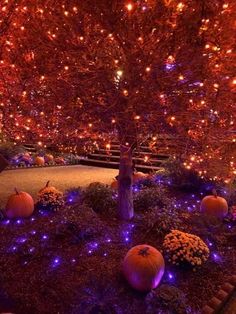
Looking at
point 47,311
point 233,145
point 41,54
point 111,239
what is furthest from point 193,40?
point 47,311

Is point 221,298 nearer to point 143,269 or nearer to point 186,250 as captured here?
point 186,250

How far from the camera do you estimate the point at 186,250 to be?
5.36m

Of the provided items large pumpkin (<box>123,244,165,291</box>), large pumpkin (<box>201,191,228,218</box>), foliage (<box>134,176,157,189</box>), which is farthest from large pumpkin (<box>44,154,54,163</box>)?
large pumpkin (<box>123,244,165,291</box>)

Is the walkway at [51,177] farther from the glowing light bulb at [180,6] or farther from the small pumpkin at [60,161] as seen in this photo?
the glowing light bulb at [180,6]

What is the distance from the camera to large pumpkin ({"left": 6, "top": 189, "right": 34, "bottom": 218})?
7.25 metres

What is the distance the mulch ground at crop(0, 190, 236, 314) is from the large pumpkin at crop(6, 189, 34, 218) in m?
0.21

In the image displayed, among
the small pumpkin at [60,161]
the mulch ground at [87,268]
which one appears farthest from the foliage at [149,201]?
the small pumpkin at [60,161]

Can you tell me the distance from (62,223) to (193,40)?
13.6 ft

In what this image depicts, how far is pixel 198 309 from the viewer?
4.44 metres

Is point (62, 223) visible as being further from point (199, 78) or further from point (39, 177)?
point (39, 177)

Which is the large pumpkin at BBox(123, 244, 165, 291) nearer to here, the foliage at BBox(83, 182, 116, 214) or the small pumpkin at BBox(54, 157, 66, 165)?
the foliage at BBox(83, 182, 116, 214)

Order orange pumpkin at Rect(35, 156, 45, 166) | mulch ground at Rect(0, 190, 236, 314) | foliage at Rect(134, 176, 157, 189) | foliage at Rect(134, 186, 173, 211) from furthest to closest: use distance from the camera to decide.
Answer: orange pumpkin at Rect(35, 156, 45, 166) < foliage at Rect(134, 176, 157, 189) < foliage at Rect(134, 186, 173, 211) < mulch ground at Rect(0, 190, 236, 314)

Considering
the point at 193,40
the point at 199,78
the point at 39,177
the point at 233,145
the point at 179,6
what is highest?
the point at 179,6

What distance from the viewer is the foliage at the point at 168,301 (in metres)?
4.11
